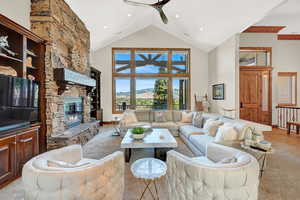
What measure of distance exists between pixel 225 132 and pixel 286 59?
20.2ft

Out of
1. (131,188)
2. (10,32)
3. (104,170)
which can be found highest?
(10,32)

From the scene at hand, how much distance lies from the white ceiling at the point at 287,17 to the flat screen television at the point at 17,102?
21.4 ft

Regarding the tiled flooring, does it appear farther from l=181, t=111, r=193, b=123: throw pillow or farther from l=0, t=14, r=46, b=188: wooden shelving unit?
l=181, t=111, r=193, b=123: throw pillow

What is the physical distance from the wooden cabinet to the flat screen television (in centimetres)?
15

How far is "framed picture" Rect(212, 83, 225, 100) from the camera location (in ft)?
19.0

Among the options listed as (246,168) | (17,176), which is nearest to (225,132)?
(246,168)

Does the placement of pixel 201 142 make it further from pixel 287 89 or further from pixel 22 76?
pixel 287 89

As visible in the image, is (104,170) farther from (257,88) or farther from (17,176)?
(257,88)

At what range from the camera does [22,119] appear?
2.56 metres

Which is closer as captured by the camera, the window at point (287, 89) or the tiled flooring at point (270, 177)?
the tiled flooring at point (270, 177)

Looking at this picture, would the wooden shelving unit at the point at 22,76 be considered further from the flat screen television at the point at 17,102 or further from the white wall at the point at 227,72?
the white wall at the point at 227,72

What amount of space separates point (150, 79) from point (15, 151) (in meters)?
5.85

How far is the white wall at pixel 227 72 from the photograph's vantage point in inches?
195

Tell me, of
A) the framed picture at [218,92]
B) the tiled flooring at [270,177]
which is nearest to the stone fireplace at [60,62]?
the tiled flooring at [270,177]
